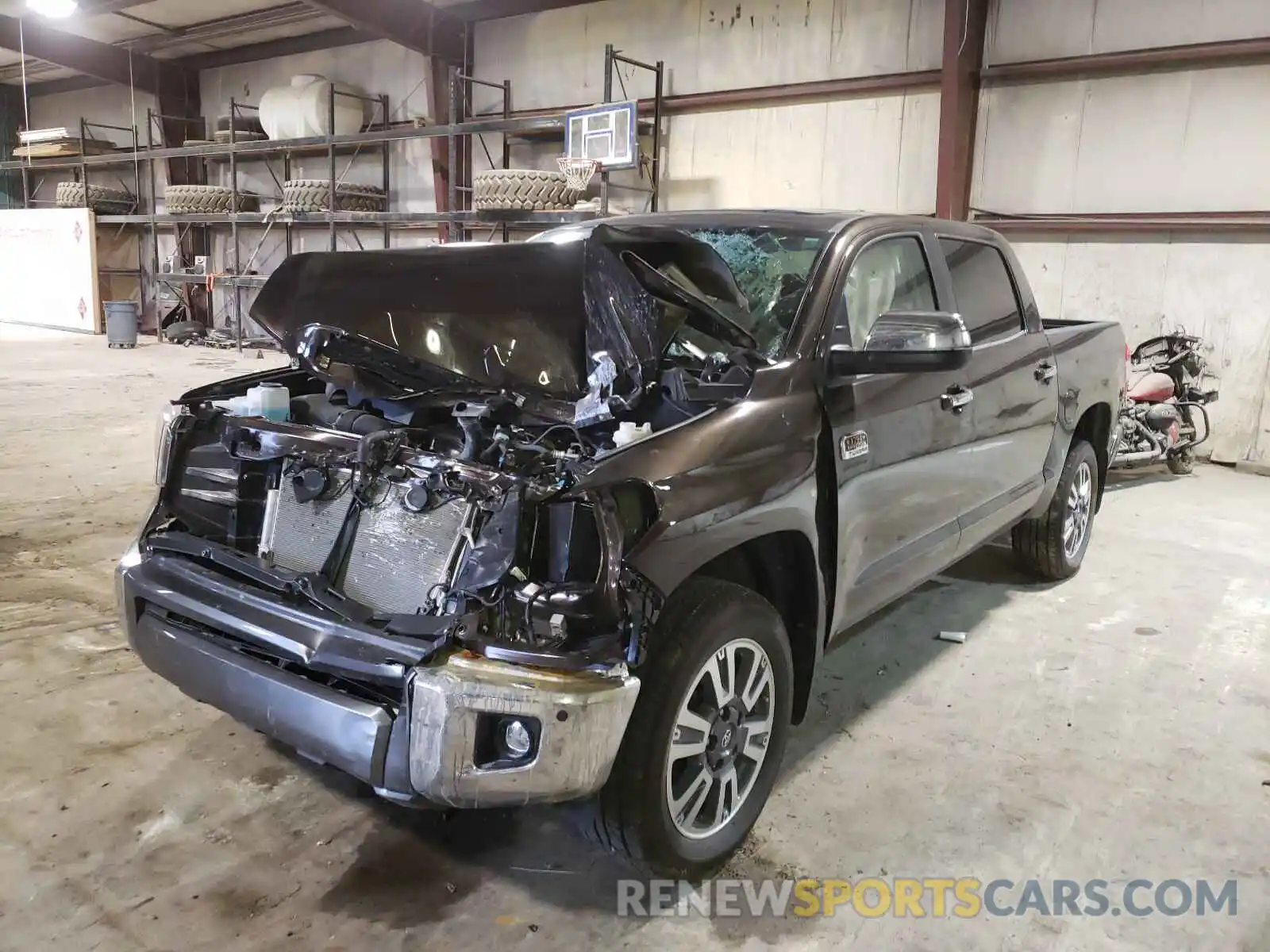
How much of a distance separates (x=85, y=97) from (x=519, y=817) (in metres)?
20.1

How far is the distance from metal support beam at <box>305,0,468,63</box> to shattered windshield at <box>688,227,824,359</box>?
9.61 m

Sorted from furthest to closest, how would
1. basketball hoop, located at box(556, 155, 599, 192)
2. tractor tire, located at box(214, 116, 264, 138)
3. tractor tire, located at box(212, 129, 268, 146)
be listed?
tractor tire, located at box(214, 116, 264, 138), tractor tire, located at box(212, 129, 268, 146), basketball hoop, located at box(556, 155, 599, 192)

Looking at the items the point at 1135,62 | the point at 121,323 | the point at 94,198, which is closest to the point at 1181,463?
the point at 1135,62

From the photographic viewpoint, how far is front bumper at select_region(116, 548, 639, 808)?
176 centimetres

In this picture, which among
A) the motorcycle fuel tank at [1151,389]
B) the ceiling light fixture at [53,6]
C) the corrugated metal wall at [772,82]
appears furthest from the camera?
the ceiling light fixture at [53,6]

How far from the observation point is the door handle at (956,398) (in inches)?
117

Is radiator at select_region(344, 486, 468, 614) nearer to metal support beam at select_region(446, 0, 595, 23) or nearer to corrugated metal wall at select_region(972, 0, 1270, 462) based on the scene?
corrugated metal wall at select_region(972, 0, 1270, 462)

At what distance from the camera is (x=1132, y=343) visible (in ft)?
25.9

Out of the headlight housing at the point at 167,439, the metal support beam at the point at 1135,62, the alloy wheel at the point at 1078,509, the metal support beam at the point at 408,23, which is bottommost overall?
the alloy wheel at the point at 1078,509

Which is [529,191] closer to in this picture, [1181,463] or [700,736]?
[1181,463]

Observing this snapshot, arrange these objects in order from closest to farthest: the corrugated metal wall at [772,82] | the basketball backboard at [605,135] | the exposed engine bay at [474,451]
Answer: the exposed engine bay at [474,451] → the corrugated metal wall at [772,82] → the basketball backboard at [605,135]

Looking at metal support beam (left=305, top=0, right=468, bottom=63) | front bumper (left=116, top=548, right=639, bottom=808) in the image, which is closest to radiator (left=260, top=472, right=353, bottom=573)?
front bumper (left=116, top=548, right=639, bottom=808)

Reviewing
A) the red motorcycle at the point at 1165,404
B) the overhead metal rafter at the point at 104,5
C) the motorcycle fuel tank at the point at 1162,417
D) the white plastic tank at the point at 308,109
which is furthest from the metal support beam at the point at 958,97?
the overhead metal rafter at the point at 104,5

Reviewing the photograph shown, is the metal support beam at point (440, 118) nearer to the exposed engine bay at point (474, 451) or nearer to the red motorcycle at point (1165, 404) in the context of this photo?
the red motorcycle at point (1165, 404)
